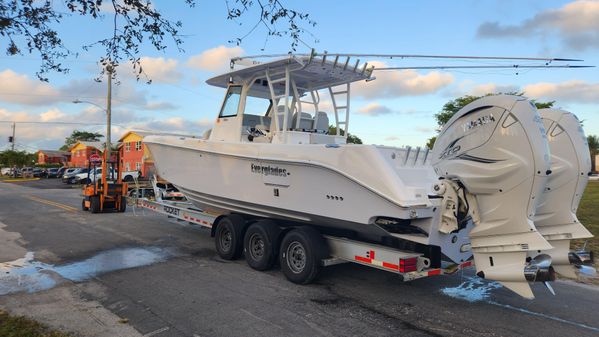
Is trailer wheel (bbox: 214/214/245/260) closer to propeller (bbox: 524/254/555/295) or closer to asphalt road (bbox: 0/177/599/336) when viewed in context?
asphalt road (bbox: 0/177/599/336)

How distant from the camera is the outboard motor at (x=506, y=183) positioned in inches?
181

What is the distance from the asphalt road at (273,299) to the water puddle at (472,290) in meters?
0.01

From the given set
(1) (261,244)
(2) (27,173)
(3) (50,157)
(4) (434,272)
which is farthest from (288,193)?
(3) (50,157)

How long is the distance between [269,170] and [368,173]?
1.85 metres

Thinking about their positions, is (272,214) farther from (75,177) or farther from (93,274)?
(75,177)

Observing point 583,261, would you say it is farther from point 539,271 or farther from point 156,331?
point 156,331

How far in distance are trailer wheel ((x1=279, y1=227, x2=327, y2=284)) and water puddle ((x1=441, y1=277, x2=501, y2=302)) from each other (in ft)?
6.05

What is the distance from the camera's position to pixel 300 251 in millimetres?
6652

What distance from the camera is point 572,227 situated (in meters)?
5.37

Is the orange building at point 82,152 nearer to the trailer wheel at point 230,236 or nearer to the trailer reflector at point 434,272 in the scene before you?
the trailer wheel at point 230,236

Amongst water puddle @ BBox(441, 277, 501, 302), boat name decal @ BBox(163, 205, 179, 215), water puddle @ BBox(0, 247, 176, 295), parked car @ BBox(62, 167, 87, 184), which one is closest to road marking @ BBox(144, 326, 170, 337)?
water puddle @ BBox(0, 247, 176, 295)

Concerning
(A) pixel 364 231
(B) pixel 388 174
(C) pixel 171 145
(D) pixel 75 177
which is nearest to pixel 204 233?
(C) pixel 171 145

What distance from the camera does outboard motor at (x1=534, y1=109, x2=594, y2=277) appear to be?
534 centimetres

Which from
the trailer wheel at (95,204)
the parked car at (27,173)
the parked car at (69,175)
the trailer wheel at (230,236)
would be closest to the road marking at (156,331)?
the trailer wheel at (230,236)
